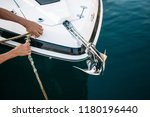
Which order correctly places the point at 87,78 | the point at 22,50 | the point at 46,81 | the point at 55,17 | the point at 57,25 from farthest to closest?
the point at 87,78 → the point at 46,81 → the point at 55,17 → the point at 57,25 → the point at 22,50

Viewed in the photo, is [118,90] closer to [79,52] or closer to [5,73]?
[79,52]

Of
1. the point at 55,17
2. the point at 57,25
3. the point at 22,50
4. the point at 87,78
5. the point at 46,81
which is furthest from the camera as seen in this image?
the point at 87,78

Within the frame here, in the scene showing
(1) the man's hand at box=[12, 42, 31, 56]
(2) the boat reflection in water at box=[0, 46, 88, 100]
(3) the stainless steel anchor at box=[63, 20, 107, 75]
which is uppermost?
(1) the man's hand at box=[12, 42, 31, 56]

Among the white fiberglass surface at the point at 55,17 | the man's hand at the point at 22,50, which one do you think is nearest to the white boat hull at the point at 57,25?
the white fiberglass surface at the point at 55,17

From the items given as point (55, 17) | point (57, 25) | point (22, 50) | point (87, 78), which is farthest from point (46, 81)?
point (22, 50)

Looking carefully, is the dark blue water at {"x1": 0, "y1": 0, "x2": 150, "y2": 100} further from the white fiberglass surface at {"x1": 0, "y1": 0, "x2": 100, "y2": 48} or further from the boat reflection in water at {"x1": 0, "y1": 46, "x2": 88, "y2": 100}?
the white fiberglass surface at {"x1": 0, "y1": 0, "x2": 100, "y2": 48}

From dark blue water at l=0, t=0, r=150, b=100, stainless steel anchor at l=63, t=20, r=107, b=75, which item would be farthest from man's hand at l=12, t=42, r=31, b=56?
dark blue water at l=0, t=0, r=150, b=100

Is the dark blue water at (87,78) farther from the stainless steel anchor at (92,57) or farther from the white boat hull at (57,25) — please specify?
the stainless steel anchor at (92,57)

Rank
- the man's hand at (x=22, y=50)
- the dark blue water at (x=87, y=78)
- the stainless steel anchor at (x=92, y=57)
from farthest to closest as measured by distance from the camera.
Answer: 1. the dark blue water at (x=87, y=78)
2. the stainless steel anchor at (x=92, y=57)
3. the man's hand at (x=22, y=50)

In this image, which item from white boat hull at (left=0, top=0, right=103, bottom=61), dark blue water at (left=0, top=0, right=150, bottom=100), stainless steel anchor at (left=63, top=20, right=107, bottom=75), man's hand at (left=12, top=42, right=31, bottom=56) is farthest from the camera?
dark blue water at (left=0, top=0, right=150, bottom=100)

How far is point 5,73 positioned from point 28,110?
1.95 m

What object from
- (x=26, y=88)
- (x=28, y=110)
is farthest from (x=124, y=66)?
(x=28, y=110)

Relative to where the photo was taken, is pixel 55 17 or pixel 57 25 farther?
pixel 55 17

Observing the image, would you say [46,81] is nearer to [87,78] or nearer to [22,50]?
[87,78]
